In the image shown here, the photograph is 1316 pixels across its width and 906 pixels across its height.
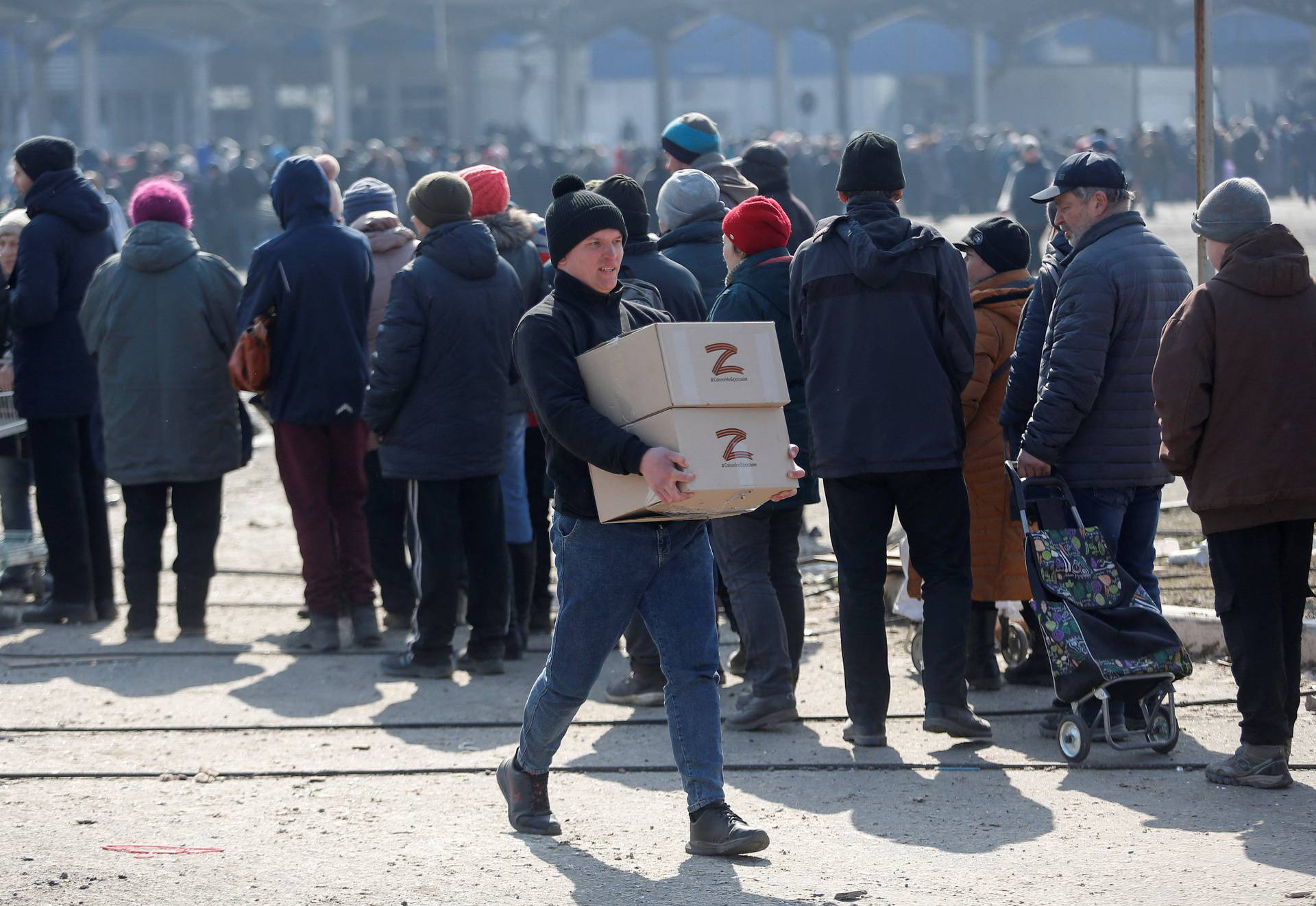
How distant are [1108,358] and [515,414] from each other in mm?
2657

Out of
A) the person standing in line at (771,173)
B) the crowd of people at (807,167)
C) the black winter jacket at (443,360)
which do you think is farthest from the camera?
the crowd of people at (807,167)

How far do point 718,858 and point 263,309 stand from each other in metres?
3.75

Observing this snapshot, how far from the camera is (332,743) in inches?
241

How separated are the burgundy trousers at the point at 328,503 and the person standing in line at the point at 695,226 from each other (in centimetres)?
175

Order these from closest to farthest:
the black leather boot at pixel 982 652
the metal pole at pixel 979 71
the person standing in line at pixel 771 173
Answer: the black leather boot at pixel 982 652, the person standing in line at pixel 771 173, the metal pole at pixel 979 71

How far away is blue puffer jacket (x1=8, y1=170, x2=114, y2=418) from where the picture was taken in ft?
26.0

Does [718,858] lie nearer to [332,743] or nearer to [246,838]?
[246,838]

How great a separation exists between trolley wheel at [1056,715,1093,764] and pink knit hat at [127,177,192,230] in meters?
4.59

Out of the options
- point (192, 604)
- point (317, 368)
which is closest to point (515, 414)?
point (317, 368)

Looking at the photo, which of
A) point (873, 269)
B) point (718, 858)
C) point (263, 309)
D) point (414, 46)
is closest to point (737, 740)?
point (718, 858)

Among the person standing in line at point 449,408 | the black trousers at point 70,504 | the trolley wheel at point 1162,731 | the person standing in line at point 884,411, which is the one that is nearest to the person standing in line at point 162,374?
the black trousers at point 70,504

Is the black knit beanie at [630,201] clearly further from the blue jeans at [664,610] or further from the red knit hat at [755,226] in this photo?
the blue jeans at [664,610]

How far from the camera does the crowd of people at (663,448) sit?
15.5 ft

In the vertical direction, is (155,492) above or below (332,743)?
above
